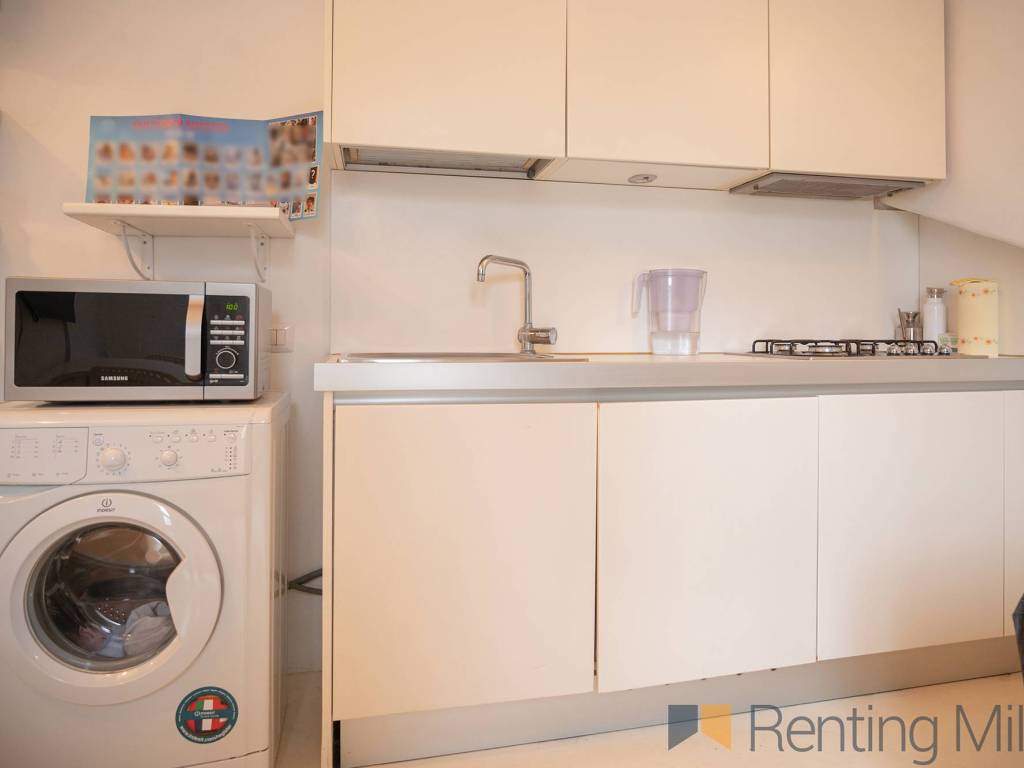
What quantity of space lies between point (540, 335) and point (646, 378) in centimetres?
49

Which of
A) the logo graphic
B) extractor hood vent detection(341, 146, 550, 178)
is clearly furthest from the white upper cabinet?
the logo graphic

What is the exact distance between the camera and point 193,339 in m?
1.44

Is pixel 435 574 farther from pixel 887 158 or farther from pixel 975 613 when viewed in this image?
pixel 887 158

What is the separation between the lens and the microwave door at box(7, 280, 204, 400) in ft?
4.59

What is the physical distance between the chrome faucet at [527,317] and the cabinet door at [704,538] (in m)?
0.48

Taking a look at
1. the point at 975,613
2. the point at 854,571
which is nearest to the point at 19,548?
the point at 854,571

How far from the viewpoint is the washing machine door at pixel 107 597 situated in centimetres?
127

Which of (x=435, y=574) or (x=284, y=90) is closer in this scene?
(x=435, y=574)

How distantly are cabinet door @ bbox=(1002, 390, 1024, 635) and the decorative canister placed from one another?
0.33m

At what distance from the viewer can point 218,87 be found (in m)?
1.85

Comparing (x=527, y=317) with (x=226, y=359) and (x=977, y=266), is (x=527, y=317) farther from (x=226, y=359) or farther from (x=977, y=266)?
(x=977, y=266)

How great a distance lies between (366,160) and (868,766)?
2092mm

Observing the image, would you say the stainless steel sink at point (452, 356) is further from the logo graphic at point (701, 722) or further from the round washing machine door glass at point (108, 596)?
the logo graphic at point (701, 722)

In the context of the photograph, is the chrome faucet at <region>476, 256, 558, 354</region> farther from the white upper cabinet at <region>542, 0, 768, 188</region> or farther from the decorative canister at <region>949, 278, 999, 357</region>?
the decorative canister at <region>949, 278, 999, 357</region>
